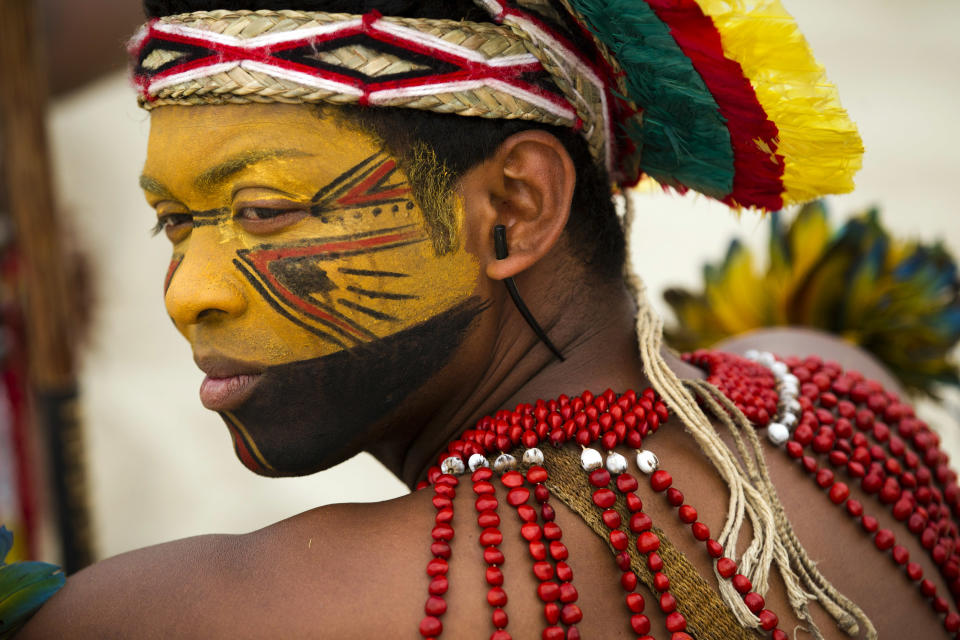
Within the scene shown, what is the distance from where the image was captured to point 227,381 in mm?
1679

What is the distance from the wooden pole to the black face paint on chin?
2.41 metres

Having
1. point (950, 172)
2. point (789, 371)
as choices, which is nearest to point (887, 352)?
point (789, 371)

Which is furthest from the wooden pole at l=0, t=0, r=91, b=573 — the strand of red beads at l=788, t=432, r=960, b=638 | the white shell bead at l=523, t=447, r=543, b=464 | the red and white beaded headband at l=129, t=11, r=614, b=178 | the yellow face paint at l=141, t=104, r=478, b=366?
the strand of red beads at l=788, t=432, r=960, b=638

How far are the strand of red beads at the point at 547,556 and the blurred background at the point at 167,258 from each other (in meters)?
4.00

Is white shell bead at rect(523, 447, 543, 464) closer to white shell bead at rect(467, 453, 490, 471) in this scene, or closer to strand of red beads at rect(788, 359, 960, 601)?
white shell bead at rect(467, 453, 490, 471)

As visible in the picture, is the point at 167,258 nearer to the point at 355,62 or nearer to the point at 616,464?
the point at 355,62

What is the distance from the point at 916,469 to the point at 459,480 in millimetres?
1084

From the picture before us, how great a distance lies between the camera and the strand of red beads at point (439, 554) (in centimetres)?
137

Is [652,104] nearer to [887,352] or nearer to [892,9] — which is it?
[887,352]

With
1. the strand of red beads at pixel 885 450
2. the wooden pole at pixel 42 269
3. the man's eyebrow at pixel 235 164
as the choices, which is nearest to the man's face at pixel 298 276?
the man's eyebrow at pixel 235 164

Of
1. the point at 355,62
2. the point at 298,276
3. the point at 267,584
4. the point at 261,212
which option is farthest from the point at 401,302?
the point at 267,584

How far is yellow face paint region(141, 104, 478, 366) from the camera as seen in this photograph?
1604 millimetres

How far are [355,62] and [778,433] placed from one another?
111 cm

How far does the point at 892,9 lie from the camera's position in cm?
883
